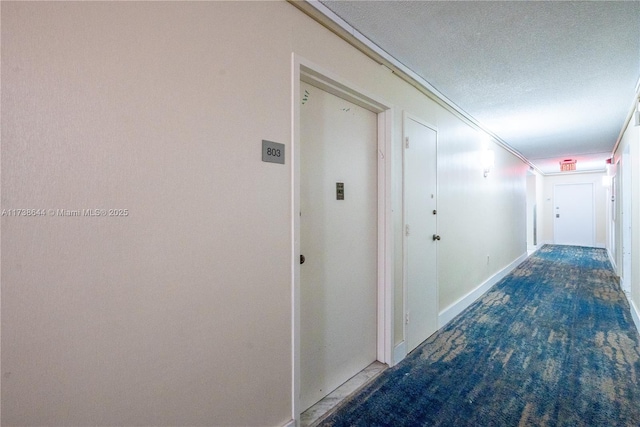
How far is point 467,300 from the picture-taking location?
12.1ft

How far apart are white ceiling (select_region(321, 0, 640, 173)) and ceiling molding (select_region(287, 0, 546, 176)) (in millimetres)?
35

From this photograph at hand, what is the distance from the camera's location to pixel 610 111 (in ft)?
11.3

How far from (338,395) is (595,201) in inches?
425

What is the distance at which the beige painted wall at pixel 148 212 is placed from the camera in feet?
2.90

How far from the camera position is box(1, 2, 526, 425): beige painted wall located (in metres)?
0.88

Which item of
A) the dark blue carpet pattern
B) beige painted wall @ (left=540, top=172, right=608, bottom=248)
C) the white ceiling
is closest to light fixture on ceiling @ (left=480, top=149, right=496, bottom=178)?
the white ceiling

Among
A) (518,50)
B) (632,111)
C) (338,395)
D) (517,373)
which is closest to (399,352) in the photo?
(338,395)

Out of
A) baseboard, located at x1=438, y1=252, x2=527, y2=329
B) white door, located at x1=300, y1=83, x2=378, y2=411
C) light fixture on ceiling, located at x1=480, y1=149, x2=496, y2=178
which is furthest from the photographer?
light fixture on ceiling, located at x1=480, y1=149, x2=496, y2=178

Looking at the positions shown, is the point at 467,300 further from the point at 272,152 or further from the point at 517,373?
the point at 272,152

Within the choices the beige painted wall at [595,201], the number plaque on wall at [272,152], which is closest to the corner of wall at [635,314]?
the number plaque on wall at [272,152]

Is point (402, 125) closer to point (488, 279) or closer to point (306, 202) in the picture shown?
point (306, 202)

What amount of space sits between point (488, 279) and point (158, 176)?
474 centimetres

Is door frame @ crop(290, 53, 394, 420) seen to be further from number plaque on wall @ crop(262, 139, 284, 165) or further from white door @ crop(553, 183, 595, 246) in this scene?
white door @ crop(553, 183, 595, 246)

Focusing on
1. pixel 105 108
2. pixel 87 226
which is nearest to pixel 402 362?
pixel 87 226
